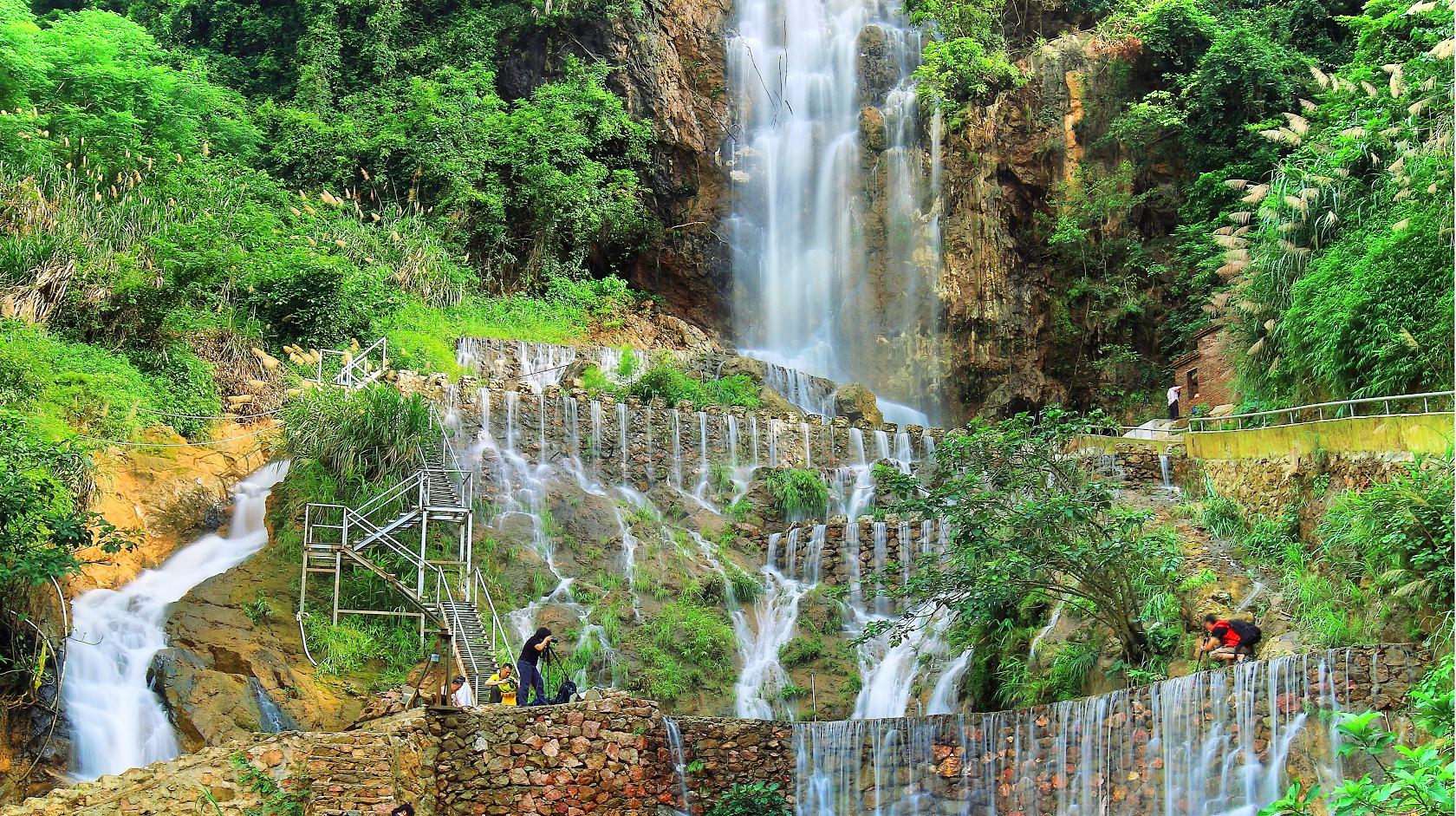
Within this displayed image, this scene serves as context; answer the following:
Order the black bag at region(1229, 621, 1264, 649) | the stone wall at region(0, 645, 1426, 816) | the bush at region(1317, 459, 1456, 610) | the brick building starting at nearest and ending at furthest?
the stone wall at region(0, 645, 1426, 816) → the bush at region(1317, 459, 1456, 610) → the black bag at region(1229, 621, 1264, 649) → the brick building

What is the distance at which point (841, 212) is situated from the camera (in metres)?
31.1

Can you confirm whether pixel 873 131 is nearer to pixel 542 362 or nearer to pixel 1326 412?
pixel 542 362

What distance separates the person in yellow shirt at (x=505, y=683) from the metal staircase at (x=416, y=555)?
0.51 m

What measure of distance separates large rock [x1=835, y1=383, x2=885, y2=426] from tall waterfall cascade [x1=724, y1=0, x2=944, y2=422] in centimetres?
311

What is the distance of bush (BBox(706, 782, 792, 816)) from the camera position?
13.7 metres

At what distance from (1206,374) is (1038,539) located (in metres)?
11.5

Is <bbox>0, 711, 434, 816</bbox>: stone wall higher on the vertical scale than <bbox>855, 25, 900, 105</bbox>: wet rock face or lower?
lower

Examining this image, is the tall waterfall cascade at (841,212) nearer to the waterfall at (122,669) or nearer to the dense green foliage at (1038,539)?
the dense green foliage at (1038,539)

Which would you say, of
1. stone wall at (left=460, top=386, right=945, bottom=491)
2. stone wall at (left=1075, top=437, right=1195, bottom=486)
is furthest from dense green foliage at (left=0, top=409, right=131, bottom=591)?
stone wall at (left=1075, top=437, right=1195, bottom=486)

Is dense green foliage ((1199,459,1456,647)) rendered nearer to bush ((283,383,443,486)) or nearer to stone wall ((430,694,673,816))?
stone wall ((430,694,673,816))

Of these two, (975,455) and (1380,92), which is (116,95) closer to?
(975,455)

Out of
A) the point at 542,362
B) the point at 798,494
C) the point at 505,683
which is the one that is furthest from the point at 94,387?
the point at 798,494

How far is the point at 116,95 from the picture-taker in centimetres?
2609

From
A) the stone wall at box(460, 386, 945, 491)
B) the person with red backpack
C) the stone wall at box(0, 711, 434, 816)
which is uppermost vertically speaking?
the stone wall at box(460, 386, 945, 491)
